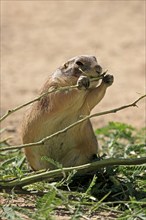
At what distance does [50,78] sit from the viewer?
254 inches

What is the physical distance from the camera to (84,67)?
5992mm

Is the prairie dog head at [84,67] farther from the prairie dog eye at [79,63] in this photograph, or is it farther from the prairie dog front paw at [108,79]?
the prairie dog front paw at [108,79]

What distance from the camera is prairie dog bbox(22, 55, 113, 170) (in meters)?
6.21

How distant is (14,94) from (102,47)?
9.73 feet

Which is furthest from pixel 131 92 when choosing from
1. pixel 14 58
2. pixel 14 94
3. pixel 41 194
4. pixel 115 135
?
pixel 41 194

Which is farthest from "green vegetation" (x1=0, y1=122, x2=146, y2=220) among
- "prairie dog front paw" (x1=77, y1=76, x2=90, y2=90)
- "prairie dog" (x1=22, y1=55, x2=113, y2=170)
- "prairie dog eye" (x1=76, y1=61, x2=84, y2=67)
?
"prairie dog eye" (x1=76, y1=61, x2=84, y2=67)

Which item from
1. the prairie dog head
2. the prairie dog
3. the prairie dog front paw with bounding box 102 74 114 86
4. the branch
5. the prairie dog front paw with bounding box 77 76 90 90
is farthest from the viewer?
the prairie dog

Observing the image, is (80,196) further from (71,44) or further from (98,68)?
(71,44)

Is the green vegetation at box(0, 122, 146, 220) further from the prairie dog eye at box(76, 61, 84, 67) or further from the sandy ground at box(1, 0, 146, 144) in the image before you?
the sandy ground at box(1, 0, 146, 144)

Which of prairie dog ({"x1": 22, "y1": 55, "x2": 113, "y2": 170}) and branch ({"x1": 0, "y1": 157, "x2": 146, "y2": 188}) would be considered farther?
prairie dog ({"x1": 22, "y1": 55, "x2": 113, "y2": 170})

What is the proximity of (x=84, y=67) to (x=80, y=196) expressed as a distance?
39.7 inches

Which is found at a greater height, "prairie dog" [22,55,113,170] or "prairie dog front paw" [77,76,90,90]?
"prairie dog front paw" [77,76,90,90]

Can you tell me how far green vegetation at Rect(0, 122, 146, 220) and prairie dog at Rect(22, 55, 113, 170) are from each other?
243 millimetres

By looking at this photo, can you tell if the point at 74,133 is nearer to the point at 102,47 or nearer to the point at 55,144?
the point at 55,144
